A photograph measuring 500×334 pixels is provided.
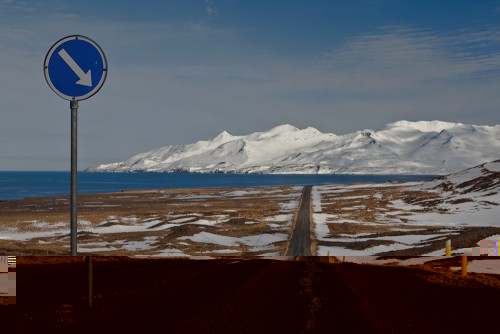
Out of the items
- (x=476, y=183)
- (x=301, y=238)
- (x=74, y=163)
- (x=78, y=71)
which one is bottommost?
(x=301, y=238)

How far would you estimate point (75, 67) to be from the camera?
6.98 meters

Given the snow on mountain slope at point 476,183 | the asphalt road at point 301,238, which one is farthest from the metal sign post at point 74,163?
the snow on mountain slope at point 476,183

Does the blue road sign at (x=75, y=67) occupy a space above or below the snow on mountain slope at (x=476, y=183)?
above

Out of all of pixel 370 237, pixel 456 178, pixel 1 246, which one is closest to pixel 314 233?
pixel 370 237

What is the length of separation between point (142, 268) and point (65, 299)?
475cm

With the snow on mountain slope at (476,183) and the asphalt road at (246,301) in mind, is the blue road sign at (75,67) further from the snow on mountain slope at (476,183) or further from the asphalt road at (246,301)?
the snow on mountain slope at (476,183)

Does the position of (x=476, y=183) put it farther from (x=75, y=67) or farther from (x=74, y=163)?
(x=75, y=67)

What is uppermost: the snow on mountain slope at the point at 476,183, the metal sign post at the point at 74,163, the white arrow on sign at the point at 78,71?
the white arrow on sign at the point at 78,71

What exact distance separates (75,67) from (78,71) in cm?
6

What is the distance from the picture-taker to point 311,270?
1337 cm

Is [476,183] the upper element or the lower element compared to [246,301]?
lower

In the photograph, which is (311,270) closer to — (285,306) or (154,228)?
(285,306)

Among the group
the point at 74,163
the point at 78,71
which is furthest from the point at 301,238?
the point at 78,71

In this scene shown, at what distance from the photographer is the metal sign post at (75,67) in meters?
6.95
